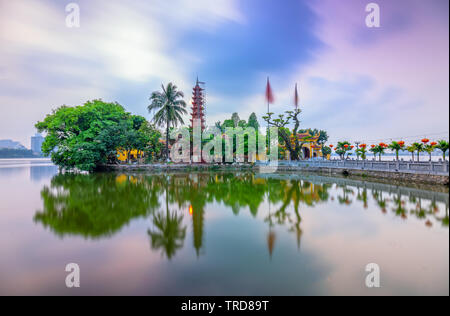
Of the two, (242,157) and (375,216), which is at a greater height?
(242,157)

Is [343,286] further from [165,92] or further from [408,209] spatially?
[165,92]

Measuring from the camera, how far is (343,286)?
11.1 feet

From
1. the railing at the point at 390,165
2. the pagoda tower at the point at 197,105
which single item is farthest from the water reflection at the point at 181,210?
the pagoda tower at the point at 197,105

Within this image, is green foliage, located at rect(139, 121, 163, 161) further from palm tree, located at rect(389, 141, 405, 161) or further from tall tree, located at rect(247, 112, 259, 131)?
palm tree, located at rect(389, 141, 405, 161)

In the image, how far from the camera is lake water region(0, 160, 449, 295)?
344 centimetres

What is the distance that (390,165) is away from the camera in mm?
14867

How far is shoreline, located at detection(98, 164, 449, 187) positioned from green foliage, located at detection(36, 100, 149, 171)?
8.45ft

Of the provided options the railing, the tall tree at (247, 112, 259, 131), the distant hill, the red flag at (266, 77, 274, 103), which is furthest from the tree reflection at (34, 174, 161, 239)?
the distant hill

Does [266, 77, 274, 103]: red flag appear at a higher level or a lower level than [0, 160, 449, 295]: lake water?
higher

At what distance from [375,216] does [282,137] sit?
71.3 feet

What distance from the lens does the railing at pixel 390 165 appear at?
38.1ft

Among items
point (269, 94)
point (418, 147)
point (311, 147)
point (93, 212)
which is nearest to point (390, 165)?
point (418, 147)
